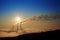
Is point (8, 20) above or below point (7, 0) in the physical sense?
below

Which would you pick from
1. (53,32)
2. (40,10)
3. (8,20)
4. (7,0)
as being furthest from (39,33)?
(7,0)

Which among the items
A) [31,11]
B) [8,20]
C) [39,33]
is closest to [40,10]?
[31,11]

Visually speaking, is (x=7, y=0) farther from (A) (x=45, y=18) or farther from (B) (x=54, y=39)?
(B) (x=54, y=39)

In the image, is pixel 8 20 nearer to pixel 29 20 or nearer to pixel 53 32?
pixel 29 20

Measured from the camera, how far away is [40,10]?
99.8 inches

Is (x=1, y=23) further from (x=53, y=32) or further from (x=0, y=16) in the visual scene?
(x=53, y=32)

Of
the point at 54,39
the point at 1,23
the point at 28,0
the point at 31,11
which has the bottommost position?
the point at 54,39

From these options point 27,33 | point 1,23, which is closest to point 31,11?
point 27,33

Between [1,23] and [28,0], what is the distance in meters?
0.59

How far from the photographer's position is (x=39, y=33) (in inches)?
97.0

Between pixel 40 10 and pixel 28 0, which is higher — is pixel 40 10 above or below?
below

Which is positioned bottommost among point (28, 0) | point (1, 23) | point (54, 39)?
point (54, 39)

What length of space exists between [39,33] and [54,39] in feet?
0.85

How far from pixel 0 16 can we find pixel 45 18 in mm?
743
